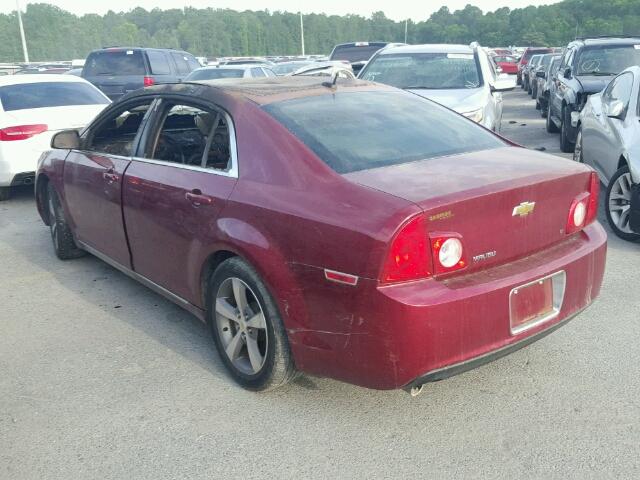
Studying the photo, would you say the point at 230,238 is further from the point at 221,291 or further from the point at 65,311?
the point at 65,311

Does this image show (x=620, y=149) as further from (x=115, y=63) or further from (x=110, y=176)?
(x=115, y=63)

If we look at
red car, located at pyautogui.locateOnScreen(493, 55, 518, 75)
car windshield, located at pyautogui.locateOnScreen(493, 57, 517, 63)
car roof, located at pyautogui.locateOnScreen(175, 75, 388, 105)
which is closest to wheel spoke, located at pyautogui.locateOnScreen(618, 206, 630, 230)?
car roof, located at pyautogui.locateOnScreen(175, 75, 388, 105)

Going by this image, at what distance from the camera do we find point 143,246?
4328 millimetres

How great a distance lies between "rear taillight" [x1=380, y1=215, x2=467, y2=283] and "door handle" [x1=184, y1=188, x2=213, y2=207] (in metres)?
1.22

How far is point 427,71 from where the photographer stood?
9273mm

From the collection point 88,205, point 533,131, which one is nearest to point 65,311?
point 88,205

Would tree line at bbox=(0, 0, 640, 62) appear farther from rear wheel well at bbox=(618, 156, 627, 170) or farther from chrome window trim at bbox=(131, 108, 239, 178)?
chrome window trim at bbox=(131, 108, 239, 178)

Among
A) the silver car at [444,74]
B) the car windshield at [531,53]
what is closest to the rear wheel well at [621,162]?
the silver car at [444,74]

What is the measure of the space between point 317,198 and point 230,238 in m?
0.58

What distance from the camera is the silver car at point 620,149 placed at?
5.84m

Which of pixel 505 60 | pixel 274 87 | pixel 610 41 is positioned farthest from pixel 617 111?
pixel 505 60

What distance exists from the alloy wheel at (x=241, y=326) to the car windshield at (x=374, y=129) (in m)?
0.83

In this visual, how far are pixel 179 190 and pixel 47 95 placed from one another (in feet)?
19.3

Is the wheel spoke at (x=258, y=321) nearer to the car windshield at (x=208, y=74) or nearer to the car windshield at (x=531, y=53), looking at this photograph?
the car windshield at (x=208, y=74)
